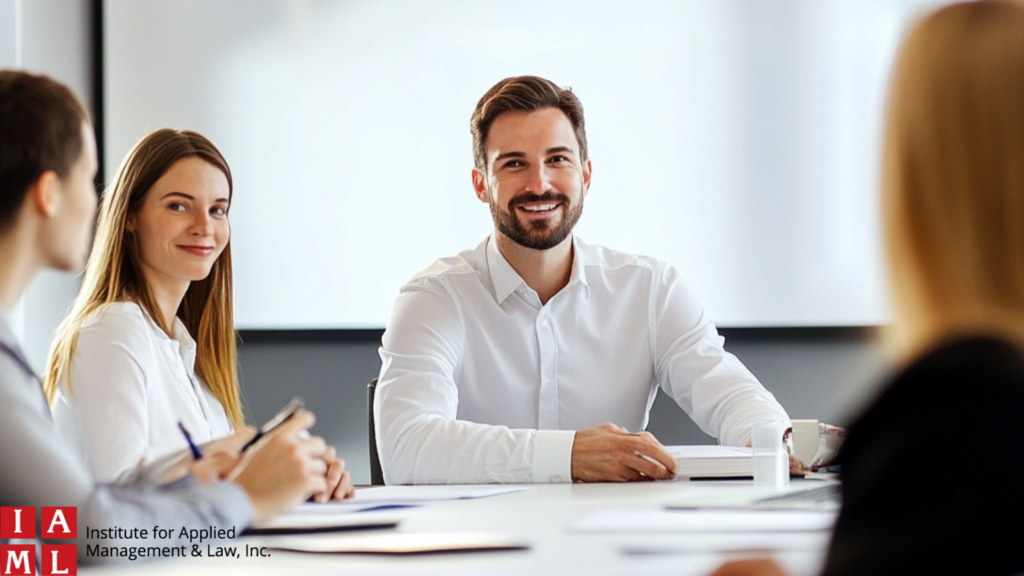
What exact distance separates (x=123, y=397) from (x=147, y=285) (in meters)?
0.40

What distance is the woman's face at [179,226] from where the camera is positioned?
1.98 metres

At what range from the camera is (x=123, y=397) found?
1.64 m

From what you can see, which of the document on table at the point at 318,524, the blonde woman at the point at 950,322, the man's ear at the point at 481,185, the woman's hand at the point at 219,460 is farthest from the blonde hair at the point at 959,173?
the man's ear at the point at 481,185

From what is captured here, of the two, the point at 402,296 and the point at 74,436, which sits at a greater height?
the point at 402,296

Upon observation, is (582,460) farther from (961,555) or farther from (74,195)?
(961,555)

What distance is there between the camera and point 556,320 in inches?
91.6

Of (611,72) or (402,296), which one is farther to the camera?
(611,72)

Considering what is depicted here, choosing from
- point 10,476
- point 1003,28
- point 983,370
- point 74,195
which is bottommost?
point 10,476

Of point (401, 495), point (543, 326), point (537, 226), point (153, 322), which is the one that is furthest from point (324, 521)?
point (537, 226)

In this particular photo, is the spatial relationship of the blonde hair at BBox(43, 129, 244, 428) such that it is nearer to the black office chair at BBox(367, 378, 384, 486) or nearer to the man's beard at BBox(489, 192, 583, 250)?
the black office chair at BBox(367, 378, 384, 486)

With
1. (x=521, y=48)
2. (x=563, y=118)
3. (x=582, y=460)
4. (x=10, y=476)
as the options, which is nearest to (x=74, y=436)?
(x=10, y=476)

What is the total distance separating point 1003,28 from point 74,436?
1580 millimetres

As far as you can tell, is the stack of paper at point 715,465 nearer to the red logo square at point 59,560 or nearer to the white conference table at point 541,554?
the white conference table at point 541,554

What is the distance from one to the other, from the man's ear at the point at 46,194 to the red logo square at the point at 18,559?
0.39 meters
